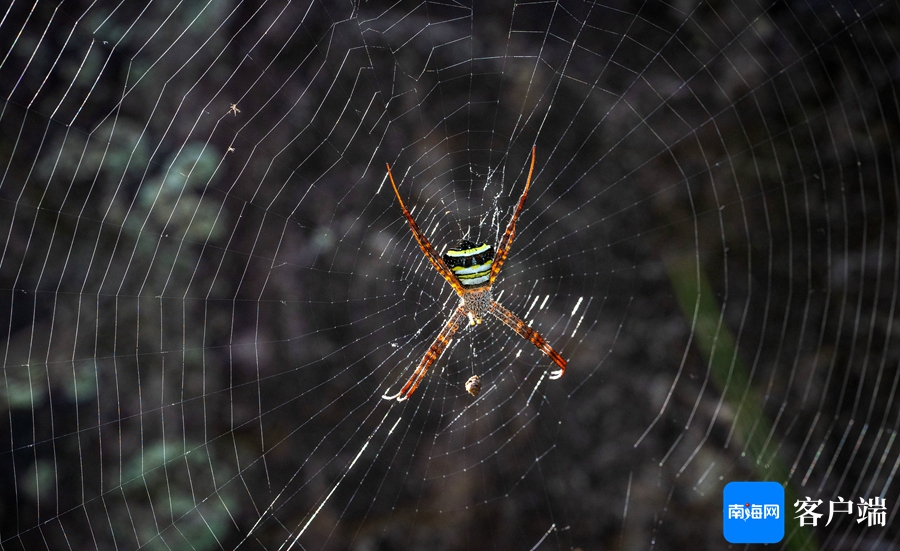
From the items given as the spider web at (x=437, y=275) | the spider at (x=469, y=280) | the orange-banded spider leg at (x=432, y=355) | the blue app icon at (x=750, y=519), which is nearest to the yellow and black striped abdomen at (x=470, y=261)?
the spider at (x=469, y=280)

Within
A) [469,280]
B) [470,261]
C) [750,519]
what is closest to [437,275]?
[469,280]

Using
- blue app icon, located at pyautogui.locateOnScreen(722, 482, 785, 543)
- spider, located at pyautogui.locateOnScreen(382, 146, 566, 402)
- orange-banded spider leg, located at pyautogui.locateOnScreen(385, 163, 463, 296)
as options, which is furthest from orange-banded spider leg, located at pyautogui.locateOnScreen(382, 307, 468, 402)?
blue app icon, located at pyautogui.locateOnScreen(722, 482, 785, 543)

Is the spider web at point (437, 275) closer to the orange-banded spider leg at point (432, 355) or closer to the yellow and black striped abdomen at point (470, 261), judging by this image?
the orange-banded spider leg at point (432, 355)

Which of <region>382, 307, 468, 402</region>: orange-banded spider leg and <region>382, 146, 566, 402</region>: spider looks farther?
<region>382, 307, 468, 402</region>: orange-banded spider leg

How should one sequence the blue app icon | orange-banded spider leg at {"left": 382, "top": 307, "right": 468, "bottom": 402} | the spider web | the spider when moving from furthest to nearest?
the blue app icon → the spider web → orange-banded spider leg at {"left": 382, "top": 307, "right": 468, "bottom": 402} → the spider

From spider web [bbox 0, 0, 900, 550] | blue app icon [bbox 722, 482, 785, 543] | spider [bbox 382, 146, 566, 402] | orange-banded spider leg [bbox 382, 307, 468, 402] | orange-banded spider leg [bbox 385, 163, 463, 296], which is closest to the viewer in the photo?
orange-banded spider leg [bbox 385, 163, 463, 296]

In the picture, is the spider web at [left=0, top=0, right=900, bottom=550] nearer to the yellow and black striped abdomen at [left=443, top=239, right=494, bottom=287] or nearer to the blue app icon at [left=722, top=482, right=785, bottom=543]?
the blue app icon at [left=722, top=482, right=785, bottom=543]

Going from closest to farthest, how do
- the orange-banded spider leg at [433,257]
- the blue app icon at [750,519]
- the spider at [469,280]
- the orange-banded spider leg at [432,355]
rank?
the orange-banded spider leg at [433,257], the spider at [469,280], the orange-banded spider leg at [432,355], the blue app icon at [750,519]

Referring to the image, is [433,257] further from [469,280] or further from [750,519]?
[750,519]

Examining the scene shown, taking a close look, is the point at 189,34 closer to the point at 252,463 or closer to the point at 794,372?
the point at 252,463
